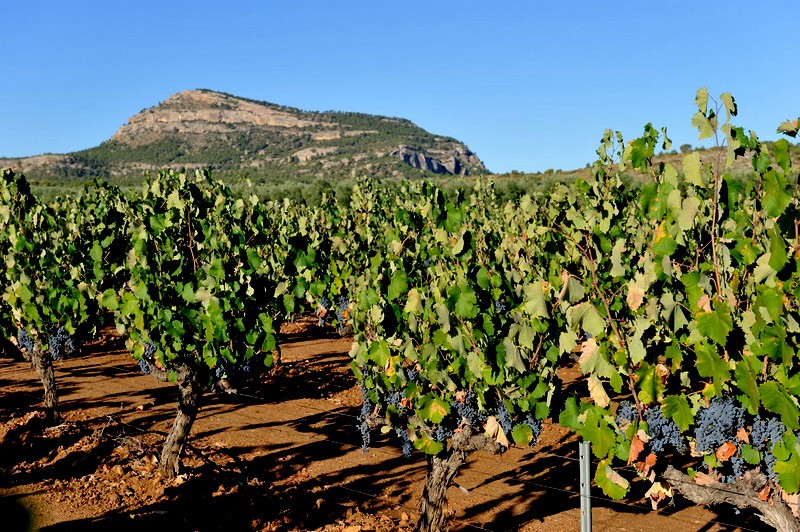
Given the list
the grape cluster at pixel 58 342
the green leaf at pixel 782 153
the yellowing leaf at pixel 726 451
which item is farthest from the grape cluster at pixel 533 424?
the grape cluster at pixel 58 342

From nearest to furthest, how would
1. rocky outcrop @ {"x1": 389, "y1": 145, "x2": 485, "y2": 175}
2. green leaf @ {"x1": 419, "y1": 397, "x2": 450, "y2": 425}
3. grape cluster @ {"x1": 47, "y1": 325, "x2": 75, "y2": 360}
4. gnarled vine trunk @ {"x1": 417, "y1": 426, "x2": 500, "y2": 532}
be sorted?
green leaf @ {"x1": 419, "y1": 397, "x2": 450, "y2": 425}, gnarled vine trunk @ {"x1": 417, "y1": 426, "x2": 500, "y2": 532}, grape cluster @ {"x1": 47, "y1": 325, "x2": 75, "y2": 360}, rocky outcrop @ {"x1": 389, "y1": 145, "x2": 485, "y2": 175}

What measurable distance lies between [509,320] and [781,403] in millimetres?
2487

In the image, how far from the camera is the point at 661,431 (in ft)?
16.9

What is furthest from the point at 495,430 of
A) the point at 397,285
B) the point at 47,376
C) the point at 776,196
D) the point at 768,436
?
the point at 47,376

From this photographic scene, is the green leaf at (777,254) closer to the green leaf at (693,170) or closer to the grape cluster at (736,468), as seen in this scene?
the green leaf at (693,170)

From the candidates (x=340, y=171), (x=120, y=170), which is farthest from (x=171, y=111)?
(x=340, y=171)

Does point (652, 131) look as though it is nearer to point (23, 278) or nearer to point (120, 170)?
point (23, 278)

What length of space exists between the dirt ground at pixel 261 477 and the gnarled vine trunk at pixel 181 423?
0.59 ft

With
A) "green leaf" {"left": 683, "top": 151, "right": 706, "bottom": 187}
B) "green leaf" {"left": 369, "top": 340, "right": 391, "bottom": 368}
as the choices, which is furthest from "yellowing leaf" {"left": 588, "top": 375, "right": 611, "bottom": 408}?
"green leaf" {"left": 369, "top": 340, "right": 391, "bottom": 368}

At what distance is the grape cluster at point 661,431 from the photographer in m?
5.09

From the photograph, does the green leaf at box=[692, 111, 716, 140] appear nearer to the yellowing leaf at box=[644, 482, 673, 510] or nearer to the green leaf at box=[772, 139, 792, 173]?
the green leaf at box=[772, 139, 792, 173]

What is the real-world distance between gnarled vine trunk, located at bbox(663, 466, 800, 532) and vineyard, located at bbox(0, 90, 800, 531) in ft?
0.04

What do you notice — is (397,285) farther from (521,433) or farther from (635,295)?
(635,295)

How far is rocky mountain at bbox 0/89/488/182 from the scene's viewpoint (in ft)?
391
